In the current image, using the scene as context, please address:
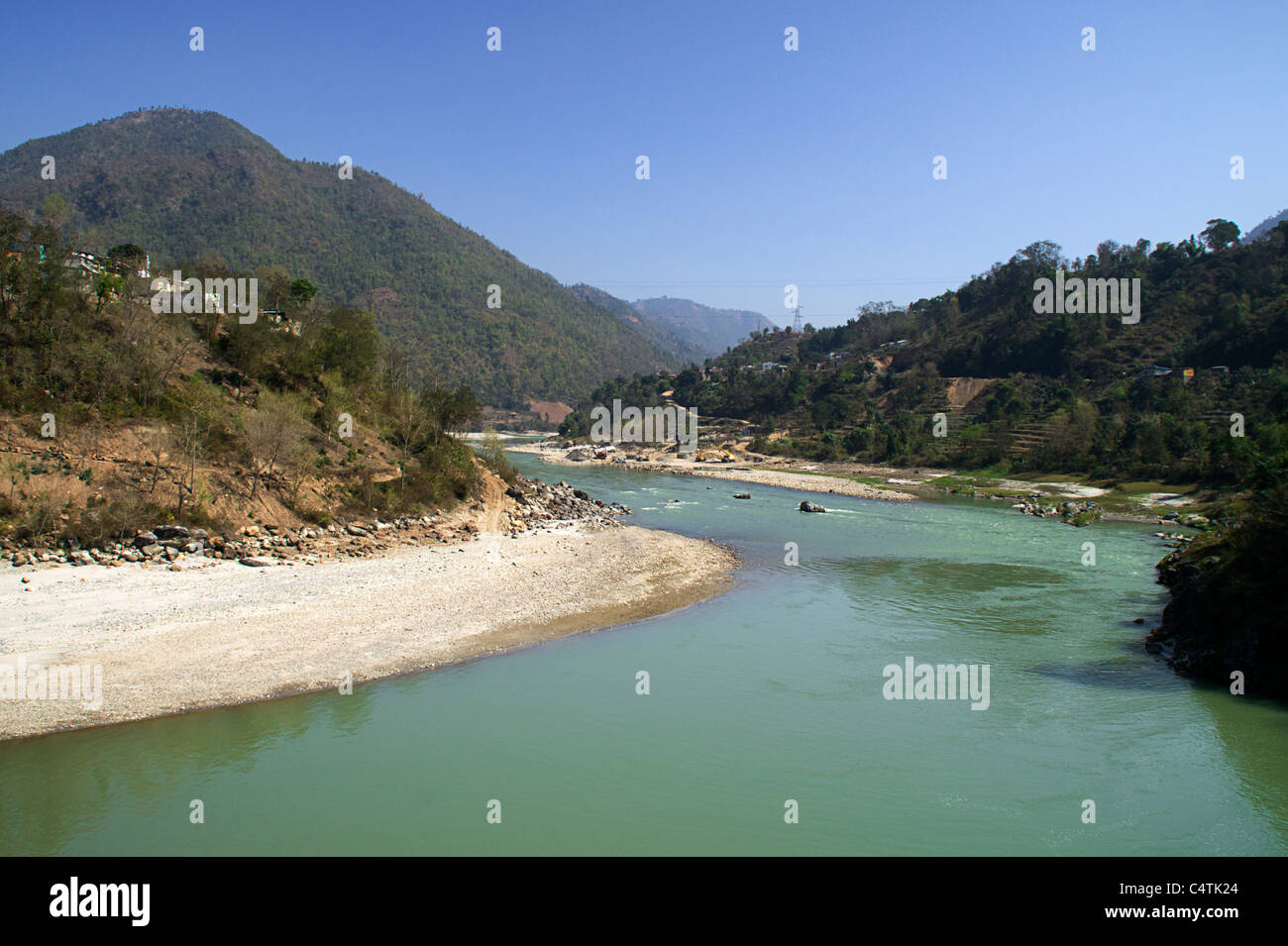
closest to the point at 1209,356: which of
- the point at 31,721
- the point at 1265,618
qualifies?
the point at 1265,618

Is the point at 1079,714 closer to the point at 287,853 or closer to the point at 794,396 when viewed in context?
the point at 287,853

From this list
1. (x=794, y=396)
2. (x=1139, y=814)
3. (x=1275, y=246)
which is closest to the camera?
(x=1139, y=814)

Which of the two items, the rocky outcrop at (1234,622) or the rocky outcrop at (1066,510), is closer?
the rocky outcrop at (1234,622)

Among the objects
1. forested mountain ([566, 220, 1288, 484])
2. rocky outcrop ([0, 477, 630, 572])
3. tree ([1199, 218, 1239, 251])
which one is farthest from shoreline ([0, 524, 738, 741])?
tree ([1199, 218, 1239, 251])

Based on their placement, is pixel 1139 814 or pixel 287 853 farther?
pixel 1139 814

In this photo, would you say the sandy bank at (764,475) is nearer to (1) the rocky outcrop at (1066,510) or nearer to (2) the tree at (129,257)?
(1) the rocky outcrop at (1066,510)

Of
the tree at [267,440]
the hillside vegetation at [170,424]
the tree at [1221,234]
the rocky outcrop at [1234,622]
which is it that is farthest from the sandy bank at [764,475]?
the tree at [1221,234]

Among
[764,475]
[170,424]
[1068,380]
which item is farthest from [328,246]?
[170,424]
